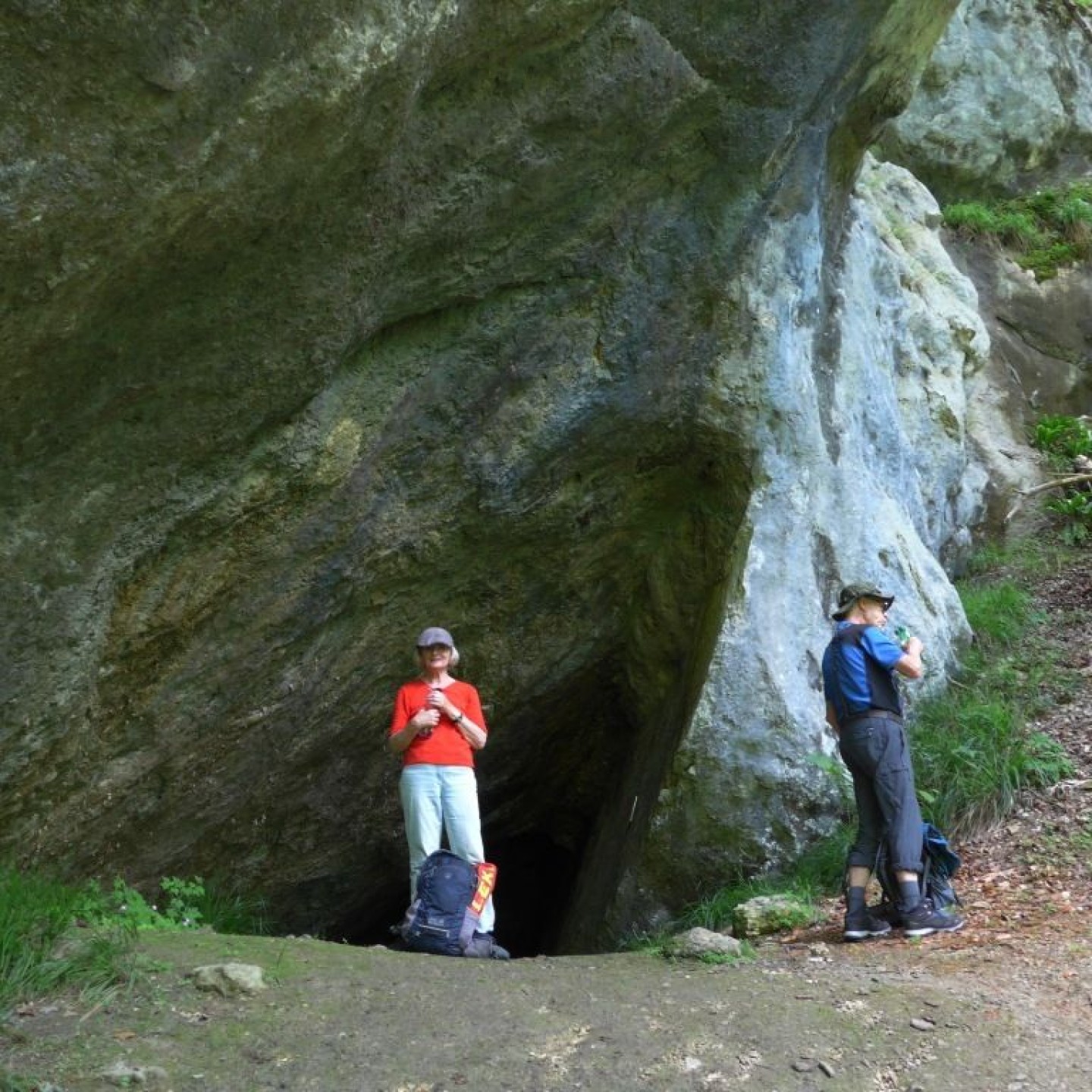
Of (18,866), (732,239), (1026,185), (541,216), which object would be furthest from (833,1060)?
(1026,185)

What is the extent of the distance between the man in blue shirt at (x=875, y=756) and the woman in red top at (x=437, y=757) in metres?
1.81

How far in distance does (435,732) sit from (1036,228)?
427 inches

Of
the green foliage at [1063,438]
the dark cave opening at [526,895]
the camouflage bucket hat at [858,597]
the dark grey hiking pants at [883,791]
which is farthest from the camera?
the green foliage at [1063,438]

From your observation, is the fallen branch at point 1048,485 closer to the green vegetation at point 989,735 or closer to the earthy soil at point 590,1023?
the green vegetation at point 989,735

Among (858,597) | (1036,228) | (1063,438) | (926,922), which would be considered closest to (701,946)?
(926,922)

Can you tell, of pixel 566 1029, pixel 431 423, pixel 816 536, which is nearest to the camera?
pixel 566 1029

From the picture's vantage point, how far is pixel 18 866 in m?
6.01

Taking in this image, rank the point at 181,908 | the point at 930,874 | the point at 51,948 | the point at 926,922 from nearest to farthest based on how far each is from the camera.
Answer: the point at 51,948 → the point at 926,922 → the point at 930,874 → the point at 181,908

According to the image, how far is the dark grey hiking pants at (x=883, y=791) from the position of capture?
6074 mm

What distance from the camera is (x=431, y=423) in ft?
22.8

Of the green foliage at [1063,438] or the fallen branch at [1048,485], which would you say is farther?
the green foliage at [1063,438]

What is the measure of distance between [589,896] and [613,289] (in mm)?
4049

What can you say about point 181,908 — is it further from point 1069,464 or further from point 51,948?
point 1069,464

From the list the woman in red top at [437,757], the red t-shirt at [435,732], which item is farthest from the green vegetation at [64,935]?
the red t-shirt at [435,732]
